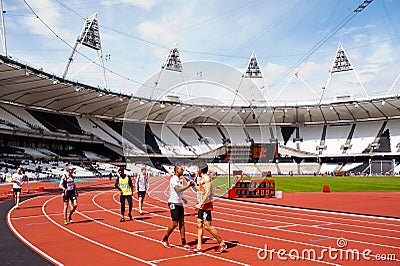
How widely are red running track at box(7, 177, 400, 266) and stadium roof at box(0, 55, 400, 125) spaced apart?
2962cm

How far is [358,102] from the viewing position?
5819cm

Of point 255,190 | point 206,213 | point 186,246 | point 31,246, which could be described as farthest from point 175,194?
point 255,190

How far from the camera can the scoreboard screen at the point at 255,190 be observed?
66.9 feet

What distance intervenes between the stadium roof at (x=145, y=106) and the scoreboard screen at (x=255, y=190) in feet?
89.4

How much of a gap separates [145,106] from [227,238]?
46.6 meters

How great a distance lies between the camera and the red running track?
675 centimetres

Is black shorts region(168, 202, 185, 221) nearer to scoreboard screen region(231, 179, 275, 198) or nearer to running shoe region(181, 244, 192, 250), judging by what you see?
running shoe region(181, 244, 192, 250)

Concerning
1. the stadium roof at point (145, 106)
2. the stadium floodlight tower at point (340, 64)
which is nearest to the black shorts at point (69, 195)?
the stadium roof at point (145, 106)

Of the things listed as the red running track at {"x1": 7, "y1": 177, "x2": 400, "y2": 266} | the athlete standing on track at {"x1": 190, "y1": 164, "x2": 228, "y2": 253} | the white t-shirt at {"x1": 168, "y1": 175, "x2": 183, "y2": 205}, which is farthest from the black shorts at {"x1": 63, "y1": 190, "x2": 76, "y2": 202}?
the athlete standing on track at {"x1": 190, "y1": 164, "x2": 228, "y2": 253}

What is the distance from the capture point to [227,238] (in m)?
8.76

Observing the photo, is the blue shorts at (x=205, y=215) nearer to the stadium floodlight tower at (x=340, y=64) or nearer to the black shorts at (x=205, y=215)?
the black shorts at (x=205, y=215)

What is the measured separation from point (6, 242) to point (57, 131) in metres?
46.2

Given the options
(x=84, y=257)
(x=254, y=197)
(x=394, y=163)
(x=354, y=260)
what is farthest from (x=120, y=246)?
(x=394, y=163)

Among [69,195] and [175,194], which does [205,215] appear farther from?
[69,195]
